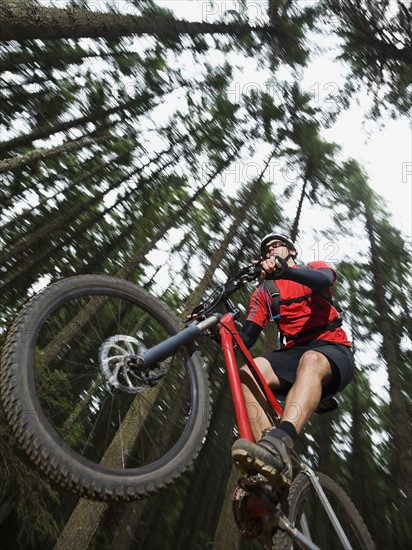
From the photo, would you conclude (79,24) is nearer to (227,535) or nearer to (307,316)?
(307,316)

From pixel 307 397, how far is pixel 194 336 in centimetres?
93

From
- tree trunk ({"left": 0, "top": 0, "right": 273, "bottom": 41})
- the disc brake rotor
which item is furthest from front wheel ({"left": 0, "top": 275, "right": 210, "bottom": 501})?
tree trunk ({"left": 0, "top": 0, "right": 273, "bottom": 41})

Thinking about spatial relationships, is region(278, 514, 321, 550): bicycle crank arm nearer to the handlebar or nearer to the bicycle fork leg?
the bicycle fork leg

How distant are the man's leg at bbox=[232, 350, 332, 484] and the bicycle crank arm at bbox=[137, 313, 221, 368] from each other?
65 centimetres

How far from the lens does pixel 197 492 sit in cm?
1591

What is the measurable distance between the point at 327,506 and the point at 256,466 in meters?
1.12

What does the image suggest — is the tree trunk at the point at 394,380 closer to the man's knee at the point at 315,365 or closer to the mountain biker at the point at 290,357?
the mountain biker at the point at 290,357

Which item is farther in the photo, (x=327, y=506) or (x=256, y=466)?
(x=327, y=506)

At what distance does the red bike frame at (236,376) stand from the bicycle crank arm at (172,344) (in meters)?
0.13

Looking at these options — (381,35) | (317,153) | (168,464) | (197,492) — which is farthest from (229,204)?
(168,464)

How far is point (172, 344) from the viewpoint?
2.67 m

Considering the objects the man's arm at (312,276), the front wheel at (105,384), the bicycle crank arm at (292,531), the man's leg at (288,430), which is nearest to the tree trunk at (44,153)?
the front wheel at (105,384)

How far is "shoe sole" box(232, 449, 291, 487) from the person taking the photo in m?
2.52

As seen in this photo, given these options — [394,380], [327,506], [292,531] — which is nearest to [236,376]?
[292,531]
